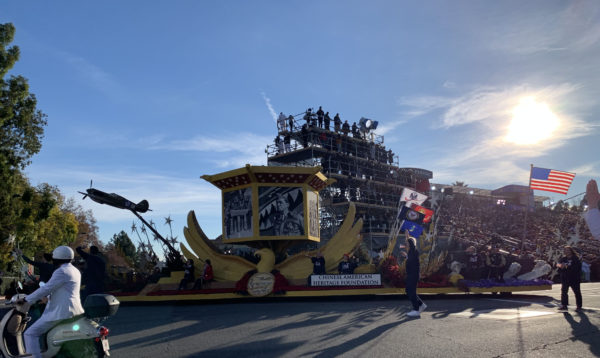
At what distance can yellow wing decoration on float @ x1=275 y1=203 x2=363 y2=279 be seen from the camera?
722 inches

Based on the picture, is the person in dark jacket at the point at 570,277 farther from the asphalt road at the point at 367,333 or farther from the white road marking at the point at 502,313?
the white road marking at the point at 502,313

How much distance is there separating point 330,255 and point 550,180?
15.9 meters

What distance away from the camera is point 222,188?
20.8 m

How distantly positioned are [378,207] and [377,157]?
8.28m

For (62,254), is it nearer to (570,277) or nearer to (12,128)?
(570,277)

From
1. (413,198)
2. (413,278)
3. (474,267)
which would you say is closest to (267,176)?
(413,198)

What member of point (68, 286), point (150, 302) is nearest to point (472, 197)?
point (150, 302)

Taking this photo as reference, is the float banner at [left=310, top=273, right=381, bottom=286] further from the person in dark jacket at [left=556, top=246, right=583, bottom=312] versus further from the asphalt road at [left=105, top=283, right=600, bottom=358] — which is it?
the person in dark jacket at [left=556, top=246, right=583, bottom=312]

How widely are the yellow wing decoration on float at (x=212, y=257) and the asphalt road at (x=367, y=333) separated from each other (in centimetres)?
563

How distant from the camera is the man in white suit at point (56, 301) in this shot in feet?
17.0

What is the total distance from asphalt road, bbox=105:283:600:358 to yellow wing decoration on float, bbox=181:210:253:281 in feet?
18.5

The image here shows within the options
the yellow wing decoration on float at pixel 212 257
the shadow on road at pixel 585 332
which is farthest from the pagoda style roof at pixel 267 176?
the shadow on road at pixel 585 332

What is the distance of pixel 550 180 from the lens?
26.8 meters

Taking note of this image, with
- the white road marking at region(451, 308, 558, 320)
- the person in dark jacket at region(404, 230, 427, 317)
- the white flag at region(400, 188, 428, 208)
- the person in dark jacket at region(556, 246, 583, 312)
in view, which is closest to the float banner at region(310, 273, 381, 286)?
the person in dark jacket at region(404, 230, 427, 317)
